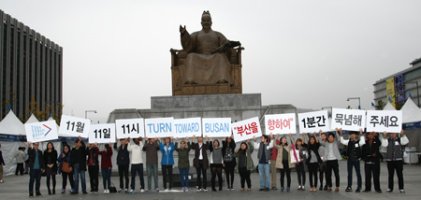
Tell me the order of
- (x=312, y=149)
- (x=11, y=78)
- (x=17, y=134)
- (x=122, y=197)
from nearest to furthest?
(x=122, y=197)
(x=312, y=149)
(x=17, y=134)
(x=11, y=78)

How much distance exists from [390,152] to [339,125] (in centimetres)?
147

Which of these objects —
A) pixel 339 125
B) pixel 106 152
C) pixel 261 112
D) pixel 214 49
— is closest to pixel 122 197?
pixel 106 152

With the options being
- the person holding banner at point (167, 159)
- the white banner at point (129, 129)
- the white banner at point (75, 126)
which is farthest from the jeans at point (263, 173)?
the white banner at point (75, 126)

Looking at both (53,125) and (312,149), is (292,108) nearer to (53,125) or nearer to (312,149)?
(312,149)

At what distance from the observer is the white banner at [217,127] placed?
45.3 feet

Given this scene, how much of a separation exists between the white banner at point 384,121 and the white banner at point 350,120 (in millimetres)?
207

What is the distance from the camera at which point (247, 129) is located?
13531 millimetres

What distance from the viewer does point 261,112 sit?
67.5ft

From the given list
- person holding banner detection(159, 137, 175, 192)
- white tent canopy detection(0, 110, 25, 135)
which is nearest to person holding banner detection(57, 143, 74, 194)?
person holding banner detection(159, 137, 175, 192)

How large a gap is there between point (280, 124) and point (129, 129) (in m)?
4.32

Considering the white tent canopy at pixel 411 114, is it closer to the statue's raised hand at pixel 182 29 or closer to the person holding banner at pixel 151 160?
the statue's raised hand at pixel 182 29

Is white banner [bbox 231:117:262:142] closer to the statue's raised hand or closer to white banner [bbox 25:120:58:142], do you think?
white banner [bbox 25:120:58:142]

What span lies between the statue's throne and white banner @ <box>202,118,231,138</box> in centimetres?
760

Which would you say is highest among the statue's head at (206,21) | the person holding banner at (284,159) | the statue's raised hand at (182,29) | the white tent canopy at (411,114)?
the statue's head at (206,21)
